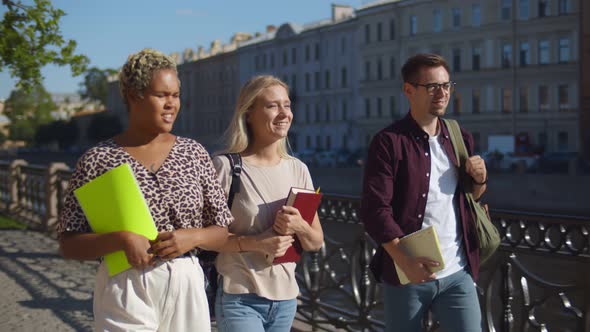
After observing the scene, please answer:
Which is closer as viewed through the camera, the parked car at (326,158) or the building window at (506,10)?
the building window at (506,10)

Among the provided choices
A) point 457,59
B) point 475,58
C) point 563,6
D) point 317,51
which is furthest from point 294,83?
point 563,6

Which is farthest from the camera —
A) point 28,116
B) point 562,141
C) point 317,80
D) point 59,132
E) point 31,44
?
point 28,116

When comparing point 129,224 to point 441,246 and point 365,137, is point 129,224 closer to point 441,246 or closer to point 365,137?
point 441,246

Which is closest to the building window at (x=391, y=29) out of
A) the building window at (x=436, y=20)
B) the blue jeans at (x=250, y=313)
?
the building window at (x=436, y=20)

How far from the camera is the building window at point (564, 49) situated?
5681 cm

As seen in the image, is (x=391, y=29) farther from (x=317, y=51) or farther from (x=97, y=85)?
(x=97, y=85)

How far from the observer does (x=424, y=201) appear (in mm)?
3359

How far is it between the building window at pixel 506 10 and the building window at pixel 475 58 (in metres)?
3.23

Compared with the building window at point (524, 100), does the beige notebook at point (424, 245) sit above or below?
below

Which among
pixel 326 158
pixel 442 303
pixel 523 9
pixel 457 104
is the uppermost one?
pixel 523 9

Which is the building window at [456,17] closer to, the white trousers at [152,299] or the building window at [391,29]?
the building window at [391,29]

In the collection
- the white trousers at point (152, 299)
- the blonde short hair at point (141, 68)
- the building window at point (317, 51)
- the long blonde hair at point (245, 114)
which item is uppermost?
the building window at point (317, 51)

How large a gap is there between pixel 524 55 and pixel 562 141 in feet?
24.8

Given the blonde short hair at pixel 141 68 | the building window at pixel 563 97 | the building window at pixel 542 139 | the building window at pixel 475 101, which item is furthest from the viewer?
the building window at pixel 475 101
